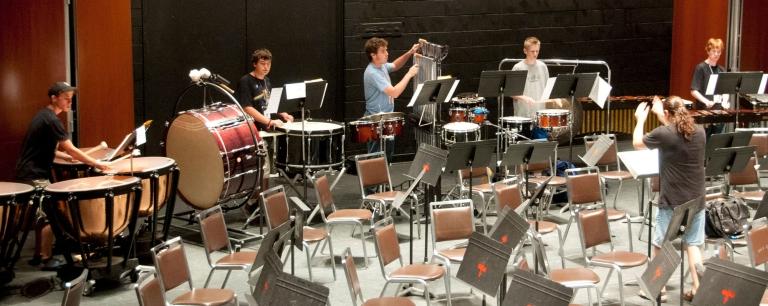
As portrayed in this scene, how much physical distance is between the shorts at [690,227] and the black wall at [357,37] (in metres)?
5.90

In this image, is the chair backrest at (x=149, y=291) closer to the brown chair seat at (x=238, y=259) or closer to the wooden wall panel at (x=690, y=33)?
the brown chair seat at (x=238, y=259)

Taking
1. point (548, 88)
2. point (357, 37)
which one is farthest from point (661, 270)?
point (357, 37)

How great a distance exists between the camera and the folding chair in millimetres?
7742

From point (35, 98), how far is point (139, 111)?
5.20 ft

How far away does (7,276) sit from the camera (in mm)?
8781

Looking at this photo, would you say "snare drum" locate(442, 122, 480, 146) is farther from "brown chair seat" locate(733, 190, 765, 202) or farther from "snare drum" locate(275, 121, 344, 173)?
"brown chair seat" locate(733, 190, 765, 202)

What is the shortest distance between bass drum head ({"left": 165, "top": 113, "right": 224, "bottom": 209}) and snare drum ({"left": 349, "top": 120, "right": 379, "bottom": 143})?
167cm

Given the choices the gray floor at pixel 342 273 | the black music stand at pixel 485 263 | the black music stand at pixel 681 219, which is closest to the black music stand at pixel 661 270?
the black music stand at pixel 681 219

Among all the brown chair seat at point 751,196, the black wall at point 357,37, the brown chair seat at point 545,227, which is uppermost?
the black wall at point 357,37

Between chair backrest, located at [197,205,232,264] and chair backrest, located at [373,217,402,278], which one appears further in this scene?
chair backrest, located at [197,205,232,264]

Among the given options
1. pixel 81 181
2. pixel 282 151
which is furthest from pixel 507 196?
pixel 81 181

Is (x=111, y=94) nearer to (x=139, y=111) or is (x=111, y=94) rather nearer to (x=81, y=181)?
(x=139, y=111)

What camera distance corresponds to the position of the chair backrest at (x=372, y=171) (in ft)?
32.4

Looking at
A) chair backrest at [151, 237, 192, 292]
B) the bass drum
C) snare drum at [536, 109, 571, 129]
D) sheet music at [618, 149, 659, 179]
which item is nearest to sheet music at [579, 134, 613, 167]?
sheet music at [618, 149, 659, 179]
